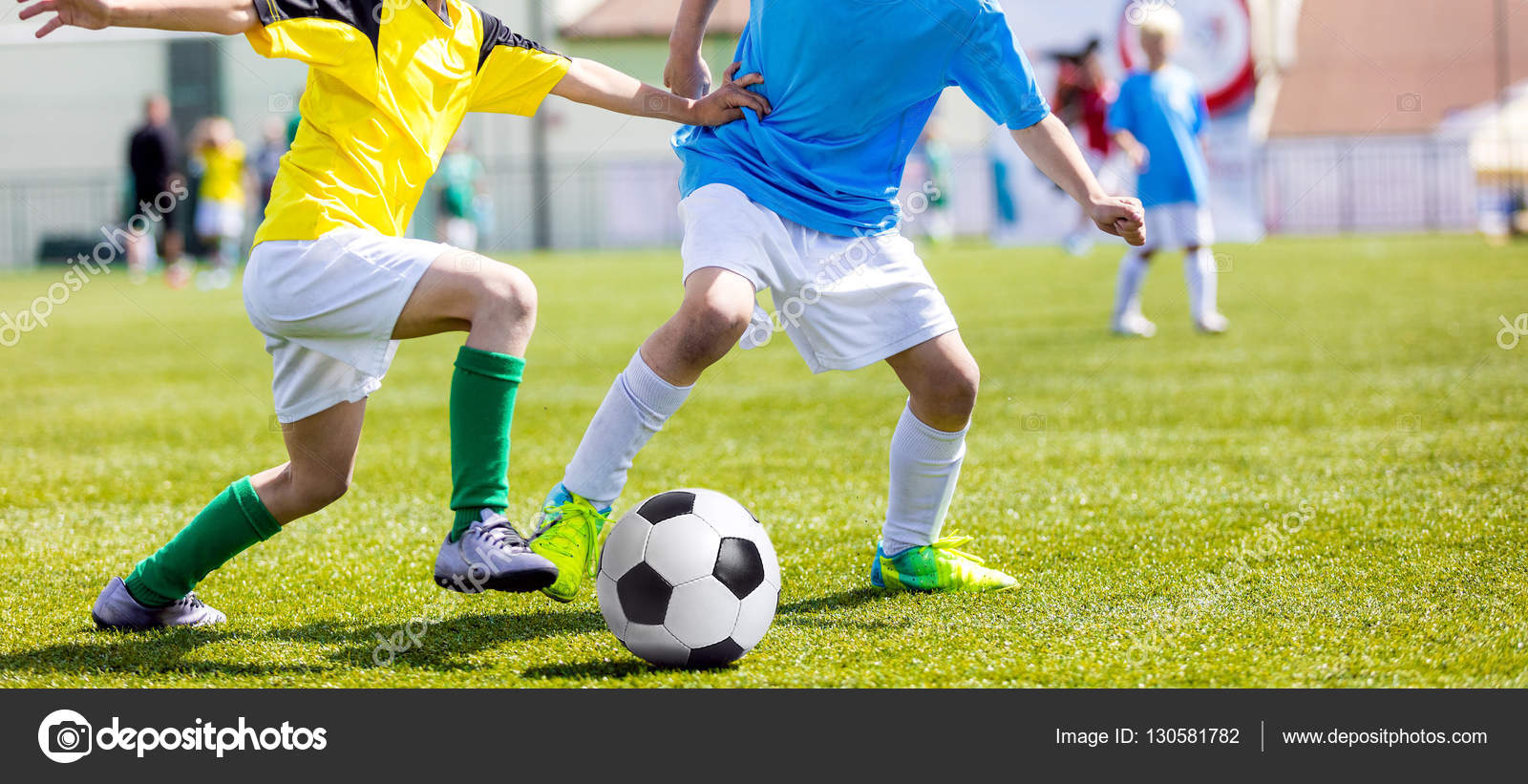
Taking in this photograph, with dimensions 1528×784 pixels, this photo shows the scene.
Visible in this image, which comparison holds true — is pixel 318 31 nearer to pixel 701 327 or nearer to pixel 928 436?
pixel 701 327

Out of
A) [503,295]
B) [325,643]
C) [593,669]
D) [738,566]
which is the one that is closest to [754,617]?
[738,566]

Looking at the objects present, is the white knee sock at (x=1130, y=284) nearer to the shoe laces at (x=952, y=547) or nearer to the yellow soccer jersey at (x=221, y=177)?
the shoe laces at (x=952, y=547)

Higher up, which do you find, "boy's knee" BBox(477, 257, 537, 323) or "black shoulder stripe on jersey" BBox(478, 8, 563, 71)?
"black shoulder stripe on jersey" BBox(478, 8, 563, 71)

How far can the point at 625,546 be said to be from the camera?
3000 mm

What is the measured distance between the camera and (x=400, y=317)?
9.49 ft

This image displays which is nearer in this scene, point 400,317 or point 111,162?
point 400,317

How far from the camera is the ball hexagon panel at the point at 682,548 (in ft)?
9.57

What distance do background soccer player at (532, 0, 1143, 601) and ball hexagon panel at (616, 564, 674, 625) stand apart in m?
0.21

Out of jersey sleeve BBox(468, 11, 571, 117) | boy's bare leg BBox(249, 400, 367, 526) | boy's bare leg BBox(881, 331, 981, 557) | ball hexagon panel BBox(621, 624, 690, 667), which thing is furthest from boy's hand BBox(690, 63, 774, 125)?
ball hexagon panel BBox(621, 624, 690, 667)

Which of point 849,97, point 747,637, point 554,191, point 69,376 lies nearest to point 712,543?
point 747,637

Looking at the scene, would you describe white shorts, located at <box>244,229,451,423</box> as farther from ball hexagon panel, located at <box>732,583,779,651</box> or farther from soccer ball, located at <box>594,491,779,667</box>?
ball hexagon panel, located at <box>732,583,779,651</box>

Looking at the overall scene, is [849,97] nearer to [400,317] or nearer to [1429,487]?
[400,317]

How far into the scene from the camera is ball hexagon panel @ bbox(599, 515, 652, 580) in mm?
2957
